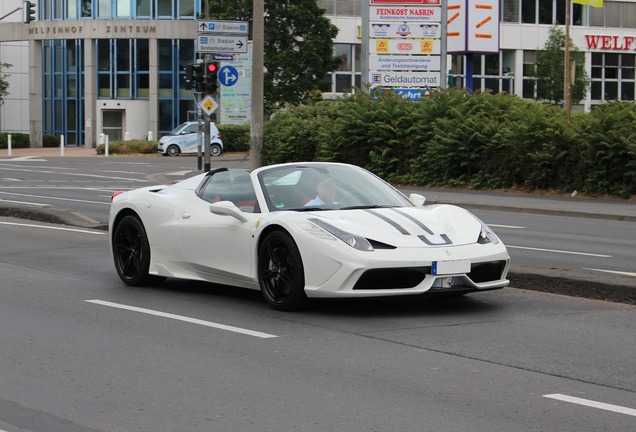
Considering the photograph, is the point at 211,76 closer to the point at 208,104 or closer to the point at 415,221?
the point at 208,104

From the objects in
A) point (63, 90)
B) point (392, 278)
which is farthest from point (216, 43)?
point (63, 90)

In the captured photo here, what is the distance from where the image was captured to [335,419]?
572 centimetres

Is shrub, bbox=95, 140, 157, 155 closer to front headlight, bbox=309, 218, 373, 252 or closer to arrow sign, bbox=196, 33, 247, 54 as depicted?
arrow sign, bbox=196, 33, 247, 54

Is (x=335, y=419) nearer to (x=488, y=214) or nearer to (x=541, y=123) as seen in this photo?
(x=488, y=214)

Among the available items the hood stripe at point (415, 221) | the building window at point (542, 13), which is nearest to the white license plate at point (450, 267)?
the hood stripe at point (415, 221)

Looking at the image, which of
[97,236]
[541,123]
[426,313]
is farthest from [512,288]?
[541,123]

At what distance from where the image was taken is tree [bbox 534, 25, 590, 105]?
6550 centimetres

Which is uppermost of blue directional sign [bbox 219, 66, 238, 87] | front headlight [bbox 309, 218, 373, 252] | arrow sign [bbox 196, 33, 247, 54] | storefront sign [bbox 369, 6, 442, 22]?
storefront sign [bbox 369, 6, 442, 22]

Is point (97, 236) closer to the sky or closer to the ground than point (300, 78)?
closer to the ground

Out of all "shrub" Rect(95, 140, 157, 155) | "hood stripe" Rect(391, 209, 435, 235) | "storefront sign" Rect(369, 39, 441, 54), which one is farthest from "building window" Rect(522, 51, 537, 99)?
"hood stripe" Rect(391, 209, 435, 235)

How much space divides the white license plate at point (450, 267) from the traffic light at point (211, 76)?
74.2 ft

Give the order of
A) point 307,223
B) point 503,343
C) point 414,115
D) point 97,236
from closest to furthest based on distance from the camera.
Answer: point 503,343 < point 307,223 < point 97,236 < point 414,115

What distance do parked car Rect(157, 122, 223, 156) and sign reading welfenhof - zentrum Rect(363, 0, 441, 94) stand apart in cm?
1821

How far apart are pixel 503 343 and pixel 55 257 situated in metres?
7.12
